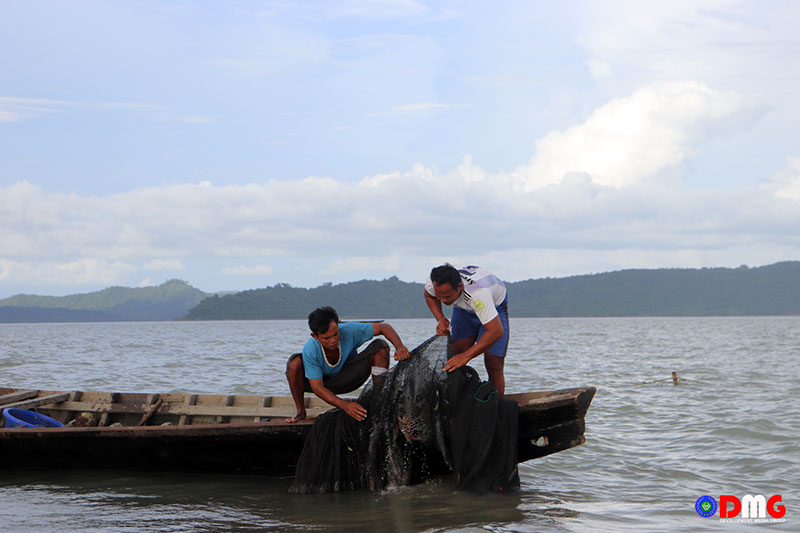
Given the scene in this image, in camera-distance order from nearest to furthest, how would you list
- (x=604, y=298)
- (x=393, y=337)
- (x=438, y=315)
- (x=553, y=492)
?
(x=393, y=337) < (x=438, y=315) < (x=553, y=492) < (x=604, y=298)

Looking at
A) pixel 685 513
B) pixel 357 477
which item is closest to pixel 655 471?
pixel 685 513

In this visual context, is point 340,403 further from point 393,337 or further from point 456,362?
point 456,362

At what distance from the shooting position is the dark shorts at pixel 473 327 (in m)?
6.65

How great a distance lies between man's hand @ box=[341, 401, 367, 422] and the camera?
21.1 ft

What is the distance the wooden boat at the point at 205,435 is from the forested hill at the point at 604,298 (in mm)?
116345

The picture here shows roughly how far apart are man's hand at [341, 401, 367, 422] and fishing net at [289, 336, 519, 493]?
0.08m

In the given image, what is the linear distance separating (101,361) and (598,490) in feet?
81.8

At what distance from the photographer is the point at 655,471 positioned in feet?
27.2

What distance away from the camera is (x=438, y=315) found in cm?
663

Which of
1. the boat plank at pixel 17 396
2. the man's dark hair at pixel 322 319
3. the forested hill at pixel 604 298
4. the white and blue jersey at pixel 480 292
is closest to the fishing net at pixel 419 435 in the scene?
the white and blue jersey at pixel 480 292

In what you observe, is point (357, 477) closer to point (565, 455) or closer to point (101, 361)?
point (565, 455)

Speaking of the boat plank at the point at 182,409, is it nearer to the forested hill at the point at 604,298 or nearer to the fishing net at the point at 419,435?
the fishing net at the point at 419,435

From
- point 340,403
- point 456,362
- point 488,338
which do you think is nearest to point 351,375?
point 340,403

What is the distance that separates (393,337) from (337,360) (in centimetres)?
58
